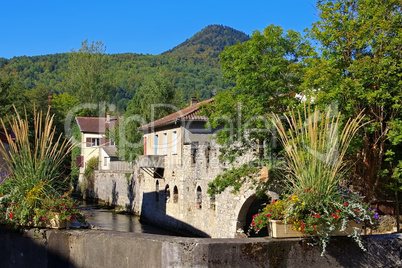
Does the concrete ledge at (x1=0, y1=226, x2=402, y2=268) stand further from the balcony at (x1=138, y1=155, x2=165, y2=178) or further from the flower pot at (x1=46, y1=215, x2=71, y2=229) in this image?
the balcony at (x1=138, y1=155, x2=165, y2=178)

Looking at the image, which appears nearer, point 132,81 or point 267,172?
point 267,172

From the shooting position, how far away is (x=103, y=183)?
40.1m

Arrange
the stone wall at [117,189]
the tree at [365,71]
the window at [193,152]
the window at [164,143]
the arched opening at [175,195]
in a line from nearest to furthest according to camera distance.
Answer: the tree at [365,71]
the window at [193,152]
the arched opening at [175,195]
the window at [164,143]
the stone wall at [117,189]

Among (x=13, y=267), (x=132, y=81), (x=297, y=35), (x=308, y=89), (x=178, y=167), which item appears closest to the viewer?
(x=13, y=267)

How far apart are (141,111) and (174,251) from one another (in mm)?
33660

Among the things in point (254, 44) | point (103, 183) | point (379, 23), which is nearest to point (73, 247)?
point (379, 23)

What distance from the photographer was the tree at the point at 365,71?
28.8 feet

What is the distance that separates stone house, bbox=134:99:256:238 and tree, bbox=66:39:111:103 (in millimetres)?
22653

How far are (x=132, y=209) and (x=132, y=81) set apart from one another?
64.7 meters

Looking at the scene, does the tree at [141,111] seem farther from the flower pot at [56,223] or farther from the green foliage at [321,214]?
the green foliage at [321,214]

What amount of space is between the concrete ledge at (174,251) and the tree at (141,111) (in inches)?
1253

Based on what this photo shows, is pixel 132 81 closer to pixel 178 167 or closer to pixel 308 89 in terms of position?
pixel 178 167

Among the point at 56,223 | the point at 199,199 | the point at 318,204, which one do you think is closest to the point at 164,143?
the point at 199,199

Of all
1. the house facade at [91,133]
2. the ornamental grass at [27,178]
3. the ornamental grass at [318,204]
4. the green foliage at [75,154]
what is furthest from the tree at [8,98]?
the ornamental grass at [318,204]
